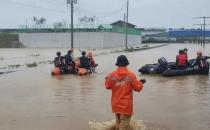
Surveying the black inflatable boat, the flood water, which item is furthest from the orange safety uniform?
the flood water

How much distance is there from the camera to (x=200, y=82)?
813 inches

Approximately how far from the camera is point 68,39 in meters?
90.8

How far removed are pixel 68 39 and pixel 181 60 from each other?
225 ft

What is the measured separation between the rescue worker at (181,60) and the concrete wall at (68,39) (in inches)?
2562

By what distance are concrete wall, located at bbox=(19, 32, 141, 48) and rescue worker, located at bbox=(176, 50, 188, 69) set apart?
65.1 meters

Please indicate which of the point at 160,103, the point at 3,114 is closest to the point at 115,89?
the point at 3,114

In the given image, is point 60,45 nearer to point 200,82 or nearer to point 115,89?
point 200,82

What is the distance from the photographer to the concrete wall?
3504 inches

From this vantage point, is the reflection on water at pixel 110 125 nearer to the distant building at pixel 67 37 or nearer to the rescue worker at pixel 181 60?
the rescue worker at pixel 181 60

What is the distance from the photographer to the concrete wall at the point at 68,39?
8900 cm

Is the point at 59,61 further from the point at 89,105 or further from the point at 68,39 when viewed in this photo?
the point at 68,39

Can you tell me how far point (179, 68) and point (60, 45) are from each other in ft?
227

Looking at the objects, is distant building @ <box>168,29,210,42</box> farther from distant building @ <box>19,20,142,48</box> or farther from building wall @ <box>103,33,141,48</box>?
distant building @ <box>19,20,142,48</box>

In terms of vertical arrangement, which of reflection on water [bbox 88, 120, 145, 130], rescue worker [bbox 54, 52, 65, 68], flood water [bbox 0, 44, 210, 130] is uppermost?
rescue worker [bbox 54, 52, 65, 68]
